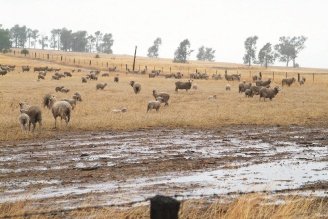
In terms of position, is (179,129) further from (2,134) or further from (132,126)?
(2,134)

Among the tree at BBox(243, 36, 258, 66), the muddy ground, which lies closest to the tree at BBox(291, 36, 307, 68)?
the tree at BBox(243, 36, 258, 66)

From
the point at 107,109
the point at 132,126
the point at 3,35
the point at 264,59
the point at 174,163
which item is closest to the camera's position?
the point at 174,163

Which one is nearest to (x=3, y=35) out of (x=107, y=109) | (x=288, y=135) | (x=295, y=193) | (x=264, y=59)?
(x=264, y=59)

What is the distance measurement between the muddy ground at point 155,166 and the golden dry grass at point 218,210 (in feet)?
2.20

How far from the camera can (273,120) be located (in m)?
25.6

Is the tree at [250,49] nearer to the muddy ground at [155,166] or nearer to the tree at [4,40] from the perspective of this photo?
the tree at [4,40]

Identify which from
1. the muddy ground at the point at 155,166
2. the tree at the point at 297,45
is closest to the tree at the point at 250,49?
the tree at the point at 297,45

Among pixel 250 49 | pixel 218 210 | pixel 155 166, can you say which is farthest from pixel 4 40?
pixel 218 210

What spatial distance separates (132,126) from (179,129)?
222cm

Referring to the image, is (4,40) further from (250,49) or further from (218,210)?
(218,210)

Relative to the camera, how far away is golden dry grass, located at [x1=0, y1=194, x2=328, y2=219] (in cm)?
796

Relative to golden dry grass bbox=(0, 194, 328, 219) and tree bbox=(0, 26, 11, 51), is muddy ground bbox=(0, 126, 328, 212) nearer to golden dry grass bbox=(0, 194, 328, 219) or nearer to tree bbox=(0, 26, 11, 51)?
golden dry grass bbox=(0, 194, 328, 219)

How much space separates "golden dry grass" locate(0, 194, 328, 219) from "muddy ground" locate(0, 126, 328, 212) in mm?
671

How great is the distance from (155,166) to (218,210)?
5.26 m
